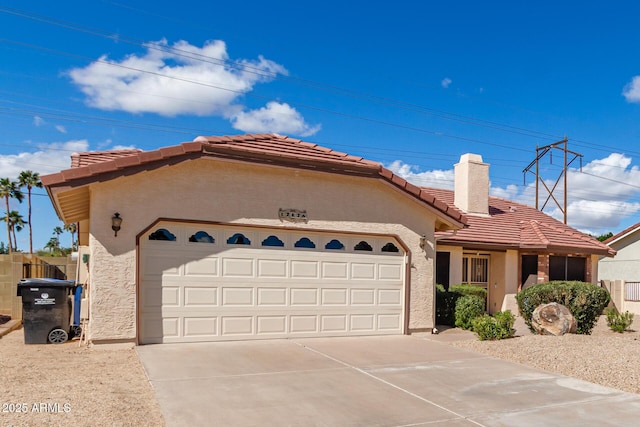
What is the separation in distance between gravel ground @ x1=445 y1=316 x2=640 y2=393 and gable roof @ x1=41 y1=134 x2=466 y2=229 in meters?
3.46

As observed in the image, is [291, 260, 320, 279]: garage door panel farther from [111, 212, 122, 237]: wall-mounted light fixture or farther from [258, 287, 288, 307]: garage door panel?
[111, 212, 122, 237]: wall-mounted light fixture

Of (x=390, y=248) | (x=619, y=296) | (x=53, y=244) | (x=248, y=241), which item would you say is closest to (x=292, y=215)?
(x=248, y=241)

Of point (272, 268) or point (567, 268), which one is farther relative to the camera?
point (567, 268)

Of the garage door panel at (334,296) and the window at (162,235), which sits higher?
the window at (162,235)

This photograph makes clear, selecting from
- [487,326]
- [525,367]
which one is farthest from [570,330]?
[525,367]

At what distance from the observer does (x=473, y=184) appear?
21.4 metres

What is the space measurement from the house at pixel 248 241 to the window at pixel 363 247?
0.03 m

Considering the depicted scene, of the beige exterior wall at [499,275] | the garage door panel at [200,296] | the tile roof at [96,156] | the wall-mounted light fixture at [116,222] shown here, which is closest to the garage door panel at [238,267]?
the garage door panel at [200,296]

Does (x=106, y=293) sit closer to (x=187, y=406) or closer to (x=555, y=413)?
(x=187, y=406)

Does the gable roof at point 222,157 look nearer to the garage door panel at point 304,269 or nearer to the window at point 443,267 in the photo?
the garage door panel at point 304,269

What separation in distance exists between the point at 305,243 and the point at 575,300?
6737 mm

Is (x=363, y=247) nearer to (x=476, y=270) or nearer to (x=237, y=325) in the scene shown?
(x=237, y=325)

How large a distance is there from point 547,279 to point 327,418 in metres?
15.6

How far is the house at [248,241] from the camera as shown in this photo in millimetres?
10156
